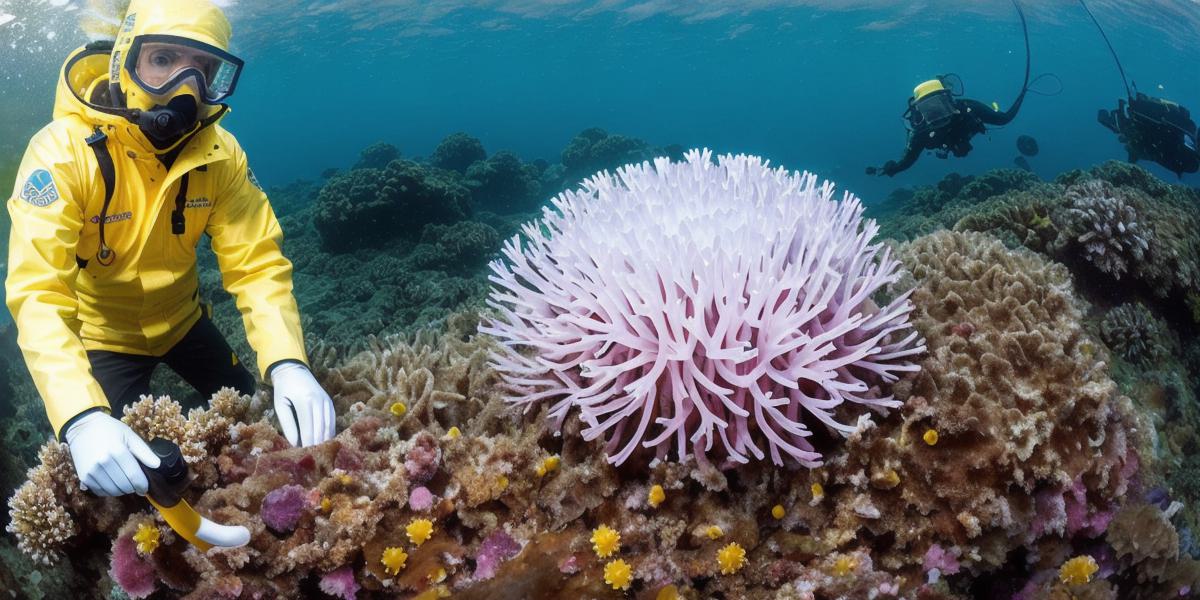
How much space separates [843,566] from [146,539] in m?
2.15

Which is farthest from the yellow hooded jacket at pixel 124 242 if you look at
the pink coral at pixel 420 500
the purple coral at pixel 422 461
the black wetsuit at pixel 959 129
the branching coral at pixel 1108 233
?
the black wetsuit at pixel 959 129

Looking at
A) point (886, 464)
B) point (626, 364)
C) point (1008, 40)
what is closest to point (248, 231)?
point (626, 364)

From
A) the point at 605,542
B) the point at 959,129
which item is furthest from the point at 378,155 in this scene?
the point at 605,542

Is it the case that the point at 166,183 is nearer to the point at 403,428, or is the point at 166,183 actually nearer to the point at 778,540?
the point at 403,428

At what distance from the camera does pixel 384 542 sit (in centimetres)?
192

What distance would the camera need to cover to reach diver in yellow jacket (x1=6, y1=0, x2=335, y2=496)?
2.21 meters

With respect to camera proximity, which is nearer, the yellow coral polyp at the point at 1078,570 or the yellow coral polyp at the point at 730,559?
the yellow coral polyp at the point at 730,559

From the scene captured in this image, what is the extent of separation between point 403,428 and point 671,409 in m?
1.09

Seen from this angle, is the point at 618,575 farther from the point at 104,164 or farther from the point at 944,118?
the point at 944,118

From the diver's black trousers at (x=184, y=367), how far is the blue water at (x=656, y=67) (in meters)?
14.0

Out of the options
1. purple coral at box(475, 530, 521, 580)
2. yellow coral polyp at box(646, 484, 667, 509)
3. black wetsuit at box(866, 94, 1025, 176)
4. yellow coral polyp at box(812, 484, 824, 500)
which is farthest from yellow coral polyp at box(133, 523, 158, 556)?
black wetsuit at box(866, 94, 1025, 176)

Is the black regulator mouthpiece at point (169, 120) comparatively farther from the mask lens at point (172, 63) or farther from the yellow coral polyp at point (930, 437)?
the yellow coral polyp at point (930, 437)

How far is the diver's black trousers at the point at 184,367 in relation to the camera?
333 centimetres

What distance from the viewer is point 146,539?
192 cm
